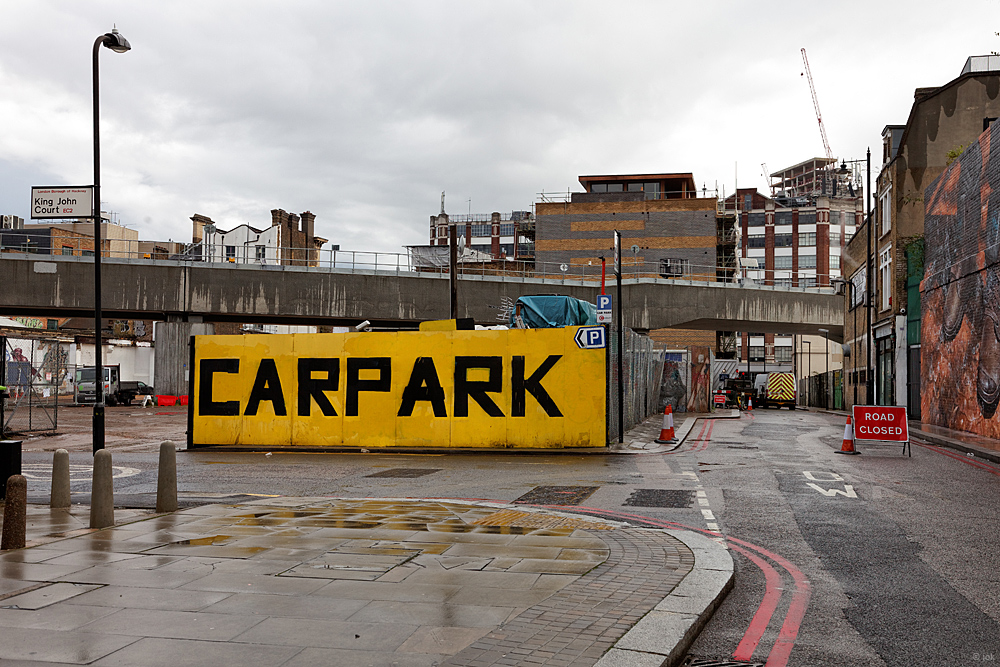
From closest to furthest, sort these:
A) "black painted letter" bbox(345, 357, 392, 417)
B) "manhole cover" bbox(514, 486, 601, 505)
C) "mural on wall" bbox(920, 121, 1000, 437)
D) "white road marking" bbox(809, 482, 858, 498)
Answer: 1. "manhole cover" bbox(514, 486, 601, 505)
2. "white road marking" bbox(809, 482, 858, 498)
3. "black painted letter" bbox(345, 357, 392, 417)
4. "mural on wall" bbox(920, 121, 1000, 437)

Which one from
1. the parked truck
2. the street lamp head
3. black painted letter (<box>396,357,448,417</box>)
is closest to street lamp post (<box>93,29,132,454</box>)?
the street lamp head

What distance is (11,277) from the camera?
50.2 m

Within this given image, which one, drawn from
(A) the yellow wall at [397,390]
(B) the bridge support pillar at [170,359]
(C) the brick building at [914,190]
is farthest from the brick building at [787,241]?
(A) the yellow wall at [397,390]

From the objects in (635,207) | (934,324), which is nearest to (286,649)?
(934,324)

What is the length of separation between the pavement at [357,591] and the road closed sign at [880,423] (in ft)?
42.1

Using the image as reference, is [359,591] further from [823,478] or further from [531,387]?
[531,387]

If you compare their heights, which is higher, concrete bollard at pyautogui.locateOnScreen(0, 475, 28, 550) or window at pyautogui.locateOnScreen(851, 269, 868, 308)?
window at pyautogui.locateOnScreen(851, 269, 868, 308)

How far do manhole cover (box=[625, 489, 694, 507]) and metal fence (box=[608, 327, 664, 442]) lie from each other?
26.2 ft

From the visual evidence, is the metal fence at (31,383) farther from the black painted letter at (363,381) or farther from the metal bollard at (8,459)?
the metal bollard at (8,459)

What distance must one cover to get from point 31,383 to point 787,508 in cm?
2205

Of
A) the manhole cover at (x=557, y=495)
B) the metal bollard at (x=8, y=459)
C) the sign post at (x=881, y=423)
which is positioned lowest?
the manhole cover at (x=557, y=495)

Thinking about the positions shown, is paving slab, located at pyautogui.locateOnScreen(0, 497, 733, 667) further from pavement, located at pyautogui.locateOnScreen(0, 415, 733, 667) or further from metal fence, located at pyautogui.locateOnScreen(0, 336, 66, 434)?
metal fence, located at pyautogui.locateOnScreen(0, 336, 66, 434)

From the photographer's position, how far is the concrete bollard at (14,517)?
25.4 ft

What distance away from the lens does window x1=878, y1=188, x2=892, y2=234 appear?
137 feet
